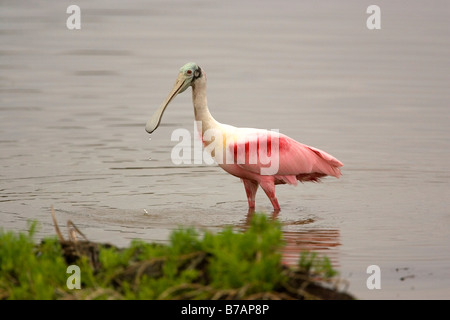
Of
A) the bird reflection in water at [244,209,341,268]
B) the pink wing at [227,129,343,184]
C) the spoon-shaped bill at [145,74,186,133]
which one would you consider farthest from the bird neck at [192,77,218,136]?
the bird reflection in water at [244,209,341,268]

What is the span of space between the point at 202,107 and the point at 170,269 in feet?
15.5

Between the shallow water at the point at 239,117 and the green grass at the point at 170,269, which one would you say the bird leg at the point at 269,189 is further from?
the green grass at the point at 170,269

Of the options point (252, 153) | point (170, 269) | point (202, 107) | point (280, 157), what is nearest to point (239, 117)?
point (280, 157)

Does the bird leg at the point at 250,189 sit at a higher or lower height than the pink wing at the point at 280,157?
lower

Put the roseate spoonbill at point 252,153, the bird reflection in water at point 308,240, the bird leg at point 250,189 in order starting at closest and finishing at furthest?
the bird reflection in water at point 308,240
the roseate spoonbill at point 252,153
the bird leg at point 250,189

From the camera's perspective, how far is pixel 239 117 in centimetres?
1697

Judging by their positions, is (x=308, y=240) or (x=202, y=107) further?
(x=202, y=107)

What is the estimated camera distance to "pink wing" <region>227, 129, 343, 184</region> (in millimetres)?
11328

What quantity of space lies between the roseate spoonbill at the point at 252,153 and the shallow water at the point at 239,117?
38 cm

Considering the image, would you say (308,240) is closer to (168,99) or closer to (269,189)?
(269,189)

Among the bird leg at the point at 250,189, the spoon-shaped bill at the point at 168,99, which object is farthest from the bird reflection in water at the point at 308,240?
the spoon-shaped bill at the point at 168,99

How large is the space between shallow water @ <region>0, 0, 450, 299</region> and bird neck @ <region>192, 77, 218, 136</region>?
948mm

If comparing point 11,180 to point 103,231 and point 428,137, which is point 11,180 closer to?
point 103,231

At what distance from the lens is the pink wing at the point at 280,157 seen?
446 inches
